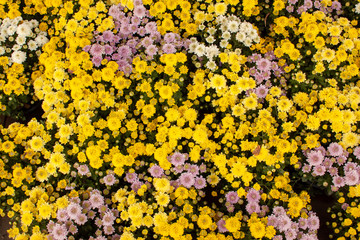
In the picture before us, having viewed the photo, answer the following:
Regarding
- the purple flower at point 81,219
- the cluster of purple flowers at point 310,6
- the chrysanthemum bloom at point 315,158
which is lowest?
the purple flower at point 81,219

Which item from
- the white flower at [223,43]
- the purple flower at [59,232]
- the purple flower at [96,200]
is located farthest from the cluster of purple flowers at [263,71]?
the purple flower at [59,232]

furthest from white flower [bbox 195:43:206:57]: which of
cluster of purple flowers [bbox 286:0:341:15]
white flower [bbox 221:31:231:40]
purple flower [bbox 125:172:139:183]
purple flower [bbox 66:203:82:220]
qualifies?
purple flower [bbox 66:203:82:220]

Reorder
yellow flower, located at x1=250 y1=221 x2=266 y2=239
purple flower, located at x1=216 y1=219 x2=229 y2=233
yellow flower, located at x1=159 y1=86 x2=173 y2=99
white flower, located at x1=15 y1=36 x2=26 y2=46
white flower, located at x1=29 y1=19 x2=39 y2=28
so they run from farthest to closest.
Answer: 1. white flower, located at x1=29 y1=19 x2=39 y2=28
2. white flower, located at x1=15 y1=36 x2=26 y2=46
3. yellow flower, located at x1=159 y1=86 x2=173 y2=99
4. purple flower, located at x1=216 y1=219 x2=229 y2=233
5. yellow flower, located at x1=250 y1=221 x2=266 y2=239

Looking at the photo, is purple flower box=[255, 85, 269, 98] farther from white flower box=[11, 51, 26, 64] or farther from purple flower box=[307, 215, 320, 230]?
white flower box=[11, 51, 26, 64]

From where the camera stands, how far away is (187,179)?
2902 mm

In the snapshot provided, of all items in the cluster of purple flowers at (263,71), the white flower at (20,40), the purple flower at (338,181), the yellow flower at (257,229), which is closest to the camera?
the yellow flower at (257,229)

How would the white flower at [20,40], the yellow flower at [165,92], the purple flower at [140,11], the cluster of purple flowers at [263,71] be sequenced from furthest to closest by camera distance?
the white flower at [20,40] < the purple flower at [140,11] < the cluster of purple flowers at [263,71] < the yellow flower at [165,92]

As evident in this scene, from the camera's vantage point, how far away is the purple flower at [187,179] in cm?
289

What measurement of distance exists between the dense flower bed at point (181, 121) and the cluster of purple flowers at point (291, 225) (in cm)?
1

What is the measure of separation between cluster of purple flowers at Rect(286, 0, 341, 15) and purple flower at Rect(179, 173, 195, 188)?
6.50 ft

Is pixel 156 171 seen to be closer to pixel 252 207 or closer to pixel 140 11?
pixel 252 207

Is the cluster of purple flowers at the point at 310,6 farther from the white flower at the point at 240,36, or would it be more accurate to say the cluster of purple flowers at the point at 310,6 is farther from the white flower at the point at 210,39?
the white flower at the point at 210,39

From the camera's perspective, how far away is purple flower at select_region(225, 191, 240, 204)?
2.88 metres

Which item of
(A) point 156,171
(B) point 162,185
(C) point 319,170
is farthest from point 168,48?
(C) point 319,170
